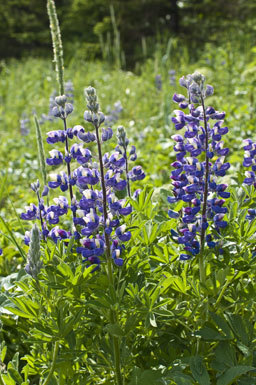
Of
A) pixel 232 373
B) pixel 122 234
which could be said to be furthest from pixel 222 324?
pixel 122 234

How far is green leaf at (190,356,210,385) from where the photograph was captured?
138 cm

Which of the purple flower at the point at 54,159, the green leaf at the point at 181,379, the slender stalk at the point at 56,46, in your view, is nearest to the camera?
the green leaf at the point at 181,379

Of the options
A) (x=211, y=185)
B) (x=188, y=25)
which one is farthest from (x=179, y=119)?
(x=188, y=25)

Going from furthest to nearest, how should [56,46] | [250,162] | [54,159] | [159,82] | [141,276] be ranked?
[159,82] → [56,46] → [250,162] → [54,159] → [141,276]

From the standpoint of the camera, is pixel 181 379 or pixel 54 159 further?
pixel 54 159

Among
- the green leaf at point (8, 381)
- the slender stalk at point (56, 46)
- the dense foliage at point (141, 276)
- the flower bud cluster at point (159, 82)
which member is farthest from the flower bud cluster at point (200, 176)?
the flower bud cluster at point (159, 82)

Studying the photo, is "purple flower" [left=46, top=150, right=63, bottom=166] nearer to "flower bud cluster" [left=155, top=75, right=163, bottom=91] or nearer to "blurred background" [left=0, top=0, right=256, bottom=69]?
"flower bud cluster" [left=155, top=75, right=163, bottom=91]

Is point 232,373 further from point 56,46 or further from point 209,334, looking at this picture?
point 56,46

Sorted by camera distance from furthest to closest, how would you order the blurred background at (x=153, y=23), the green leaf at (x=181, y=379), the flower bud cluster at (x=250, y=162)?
1. the blurred background at (x=153, y=23)
2. the flower bud cluster at (x=250, y=162)
3. the green leaf at (x=181, y=379)

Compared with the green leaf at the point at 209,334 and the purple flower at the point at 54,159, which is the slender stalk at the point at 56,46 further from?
the green leaf at the point at 209,334

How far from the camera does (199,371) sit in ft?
4.60

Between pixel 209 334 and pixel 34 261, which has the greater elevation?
pixel 34 261

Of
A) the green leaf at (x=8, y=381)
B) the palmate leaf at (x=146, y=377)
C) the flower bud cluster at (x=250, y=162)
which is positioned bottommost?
the green leaf at (x=8, y=381)

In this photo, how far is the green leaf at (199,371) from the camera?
54.3 inches
